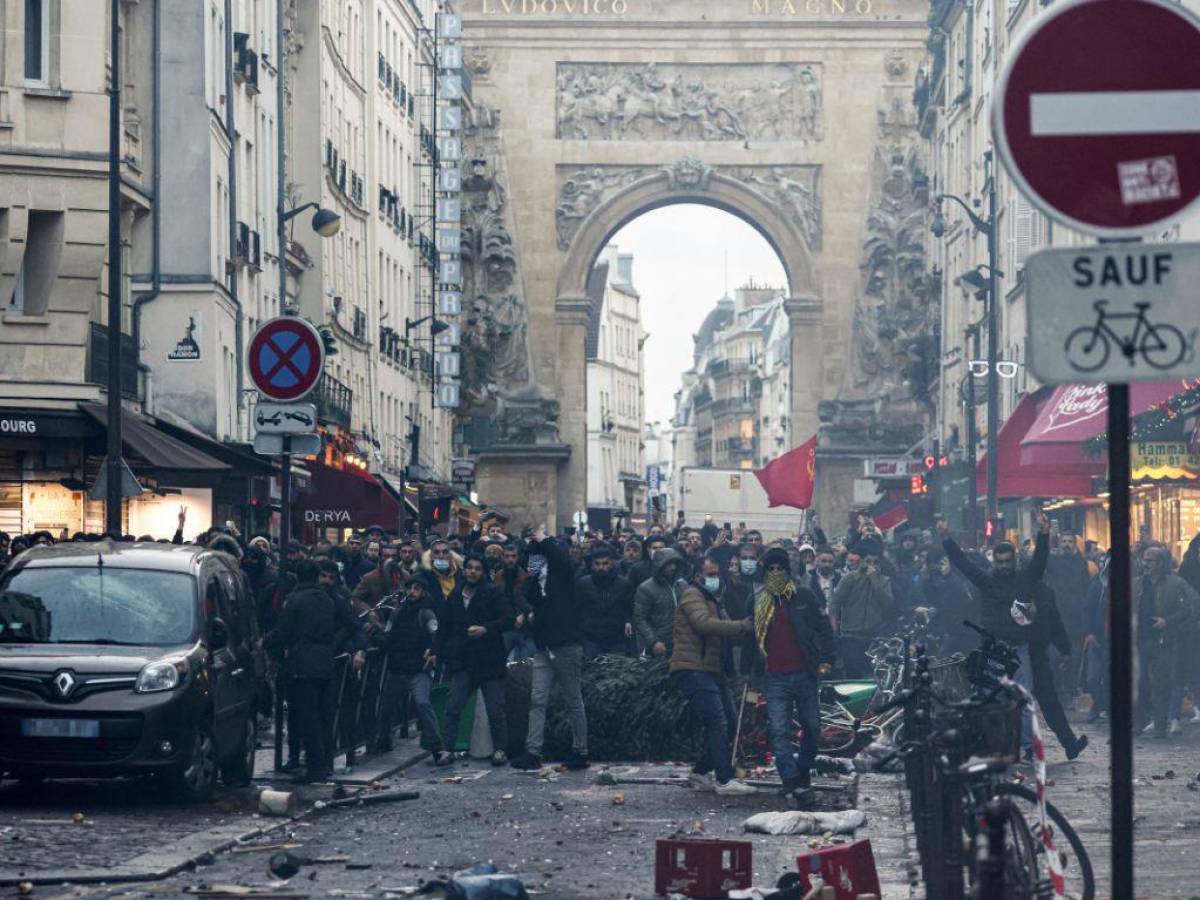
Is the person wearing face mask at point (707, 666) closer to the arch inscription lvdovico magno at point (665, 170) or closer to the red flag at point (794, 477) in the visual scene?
the red flag at point (794, 477)

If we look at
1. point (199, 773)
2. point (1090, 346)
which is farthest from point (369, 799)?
point (1090, 346)

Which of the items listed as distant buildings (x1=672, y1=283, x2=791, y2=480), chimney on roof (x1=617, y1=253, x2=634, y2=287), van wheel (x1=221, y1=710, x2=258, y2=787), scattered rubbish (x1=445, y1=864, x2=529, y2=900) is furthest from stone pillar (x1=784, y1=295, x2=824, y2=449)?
chimney on roof (x1=617, y1=253, x2=634, y2=287)

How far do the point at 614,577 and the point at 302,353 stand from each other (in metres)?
6.24

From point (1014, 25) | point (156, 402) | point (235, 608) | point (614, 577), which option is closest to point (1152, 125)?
point (235, 608)

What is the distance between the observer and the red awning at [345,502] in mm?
38250

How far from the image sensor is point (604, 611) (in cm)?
2286

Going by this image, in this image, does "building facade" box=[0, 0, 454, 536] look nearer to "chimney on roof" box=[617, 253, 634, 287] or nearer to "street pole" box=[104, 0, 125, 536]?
"street pole" box=[104, 0, 125, 536]

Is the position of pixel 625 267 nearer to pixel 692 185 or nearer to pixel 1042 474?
pixel 692 185

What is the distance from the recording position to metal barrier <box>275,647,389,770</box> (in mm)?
18062

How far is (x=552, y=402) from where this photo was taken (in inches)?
2857

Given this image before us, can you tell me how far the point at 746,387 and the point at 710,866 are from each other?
532 ft

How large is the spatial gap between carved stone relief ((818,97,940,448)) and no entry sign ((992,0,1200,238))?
65377 millimetres

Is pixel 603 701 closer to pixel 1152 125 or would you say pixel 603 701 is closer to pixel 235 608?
pixel 235 608

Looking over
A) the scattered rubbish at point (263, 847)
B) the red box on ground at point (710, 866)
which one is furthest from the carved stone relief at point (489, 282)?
the red box on ground at point (710, 866)
